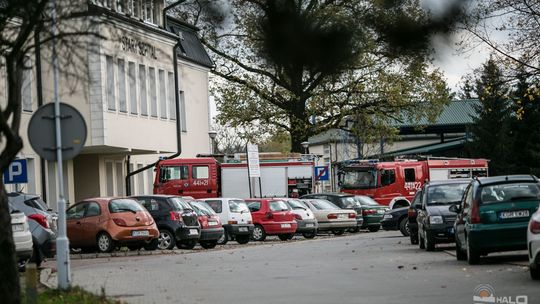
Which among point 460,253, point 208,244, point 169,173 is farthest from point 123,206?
point 169,173

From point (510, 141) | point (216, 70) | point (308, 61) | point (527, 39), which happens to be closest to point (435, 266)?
point (527, 39)

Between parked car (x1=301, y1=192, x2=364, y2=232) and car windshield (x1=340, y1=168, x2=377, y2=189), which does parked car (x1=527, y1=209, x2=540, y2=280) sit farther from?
car windshield (x1=340, y1=168, x2=377, y2=189)

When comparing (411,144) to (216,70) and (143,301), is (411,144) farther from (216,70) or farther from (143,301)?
(216,70)

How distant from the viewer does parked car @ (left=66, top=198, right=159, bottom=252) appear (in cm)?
3053

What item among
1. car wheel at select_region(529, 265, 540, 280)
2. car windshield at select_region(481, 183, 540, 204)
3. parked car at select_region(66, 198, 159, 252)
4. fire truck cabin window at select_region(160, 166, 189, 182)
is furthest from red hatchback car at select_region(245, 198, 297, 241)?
car wheel at select_region(529, 265, 540, 280)

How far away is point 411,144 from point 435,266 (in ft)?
251

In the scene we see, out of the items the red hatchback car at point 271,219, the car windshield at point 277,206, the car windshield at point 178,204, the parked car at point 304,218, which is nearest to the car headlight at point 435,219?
the car windshield at point 178,204

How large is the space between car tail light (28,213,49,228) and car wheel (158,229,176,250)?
817cm

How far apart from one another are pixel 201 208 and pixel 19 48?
25738 mm

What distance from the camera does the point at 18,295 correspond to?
35.1 feet

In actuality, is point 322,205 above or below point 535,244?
above

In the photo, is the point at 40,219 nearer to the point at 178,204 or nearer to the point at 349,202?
the point at 178,204

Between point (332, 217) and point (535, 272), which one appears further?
point (332, 217)

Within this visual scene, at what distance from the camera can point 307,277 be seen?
18.8 metres
